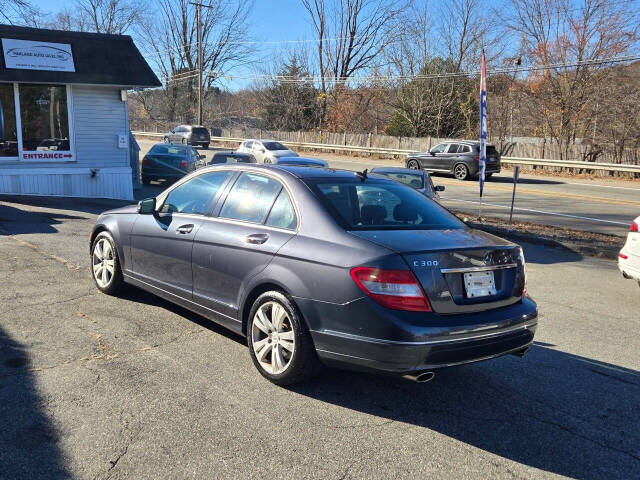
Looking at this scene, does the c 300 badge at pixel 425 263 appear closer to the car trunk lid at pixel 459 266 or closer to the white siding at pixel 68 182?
the car trunk lid at pixel 459 266

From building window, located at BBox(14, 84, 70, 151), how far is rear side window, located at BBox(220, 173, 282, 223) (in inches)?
462

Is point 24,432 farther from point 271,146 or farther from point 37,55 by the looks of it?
point 271,146

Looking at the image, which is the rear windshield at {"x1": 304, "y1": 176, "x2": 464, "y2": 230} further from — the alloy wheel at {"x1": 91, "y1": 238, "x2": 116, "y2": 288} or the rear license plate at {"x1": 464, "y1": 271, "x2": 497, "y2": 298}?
the alloy wheel at {"x1": 91, "y1": 238, "x2": 116, "y2": 288}

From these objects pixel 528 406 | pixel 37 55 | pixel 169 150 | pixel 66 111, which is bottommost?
pixel 528 406

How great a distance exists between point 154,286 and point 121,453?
237 centimetres

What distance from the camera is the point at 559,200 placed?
18984 millimetres

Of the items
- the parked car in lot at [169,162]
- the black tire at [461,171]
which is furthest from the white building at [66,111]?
the black tire at [461,171]

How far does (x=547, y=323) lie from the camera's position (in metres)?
6.01

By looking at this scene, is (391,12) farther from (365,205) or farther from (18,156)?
(365,205)

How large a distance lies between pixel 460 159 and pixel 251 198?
2230 centimetres

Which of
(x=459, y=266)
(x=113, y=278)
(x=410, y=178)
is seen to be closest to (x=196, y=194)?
(x=113, y=278)

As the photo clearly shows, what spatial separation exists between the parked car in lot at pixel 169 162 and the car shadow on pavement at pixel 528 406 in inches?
663

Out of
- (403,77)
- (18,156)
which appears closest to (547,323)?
(18,156)

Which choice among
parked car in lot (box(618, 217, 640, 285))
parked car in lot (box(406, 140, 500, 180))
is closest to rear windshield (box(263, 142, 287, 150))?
parked car in lot (box(406, 140, 500, 180))
